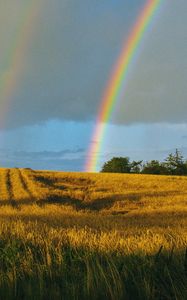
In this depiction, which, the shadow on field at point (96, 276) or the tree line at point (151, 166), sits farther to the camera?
the tree line at point (151, 166)

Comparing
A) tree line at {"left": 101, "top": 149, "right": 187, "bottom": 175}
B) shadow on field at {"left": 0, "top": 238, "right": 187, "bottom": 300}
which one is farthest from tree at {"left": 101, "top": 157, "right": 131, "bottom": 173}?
shadow on field at {"left": 0, "top": 238, "right": 187, "bottom": 300}

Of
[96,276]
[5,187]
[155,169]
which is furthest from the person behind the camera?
[155,169]

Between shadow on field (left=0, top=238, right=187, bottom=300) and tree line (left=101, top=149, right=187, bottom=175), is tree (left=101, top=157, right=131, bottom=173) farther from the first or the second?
shadow on field (left=0, top=238, right=187, bottom=300)

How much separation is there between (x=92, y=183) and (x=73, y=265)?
49.4m

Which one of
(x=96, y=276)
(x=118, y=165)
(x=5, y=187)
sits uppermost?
(x=118, y=165)

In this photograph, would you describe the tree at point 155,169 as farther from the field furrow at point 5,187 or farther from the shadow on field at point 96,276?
the shadow on field at point 96,276

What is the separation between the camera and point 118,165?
115188mm

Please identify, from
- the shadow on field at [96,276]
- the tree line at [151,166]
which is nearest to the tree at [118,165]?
the tree line at [151,166]

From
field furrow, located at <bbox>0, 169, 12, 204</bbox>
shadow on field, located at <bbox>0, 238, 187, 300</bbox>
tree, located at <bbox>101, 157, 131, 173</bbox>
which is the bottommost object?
shadow on field, located at <bbox>0, 238, 187, 300</bbox>

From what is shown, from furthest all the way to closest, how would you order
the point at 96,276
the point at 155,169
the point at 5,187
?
the point at 155,169, the point at 5,187, the point at 96,276

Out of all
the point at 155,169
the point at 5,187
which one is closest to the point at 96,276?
the point at 5,187

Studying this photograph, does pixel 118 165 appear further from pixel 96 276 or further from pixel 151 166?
pixel 96 276

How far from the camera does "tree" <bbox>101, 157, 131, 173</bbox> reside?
114 meters

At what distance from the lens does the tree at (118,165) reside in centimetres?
11431
